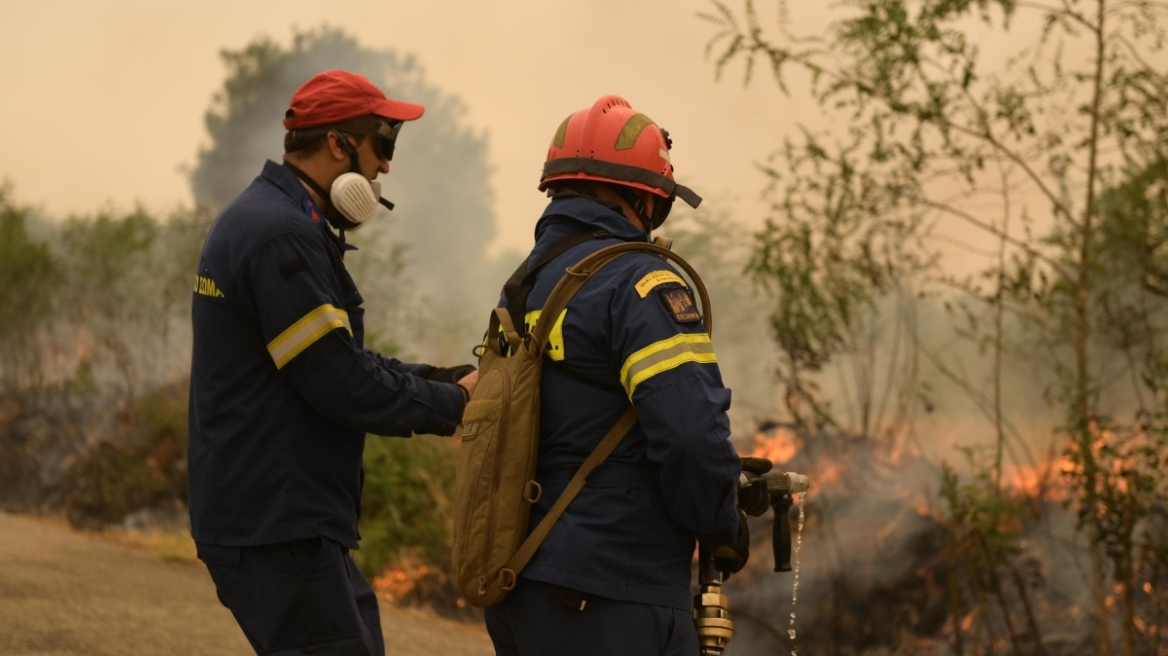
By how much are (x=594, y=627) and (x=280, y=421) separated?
3.50 ft

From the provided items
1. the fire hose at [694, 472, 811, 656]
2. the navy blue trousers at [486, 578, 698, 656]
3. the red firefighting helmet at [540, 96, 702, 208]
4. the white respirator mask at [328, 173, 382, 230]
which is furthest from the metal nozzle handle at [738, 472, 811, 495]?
the white respirator mask at [328, 173, 382, 230]

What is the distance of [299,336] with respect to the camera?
3.14 metres

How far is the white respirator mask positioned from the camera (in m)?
3.47

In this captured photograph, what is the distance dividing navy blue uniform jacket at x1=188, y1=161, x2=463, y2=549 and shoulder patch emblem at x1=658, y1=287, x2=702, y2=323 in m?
0.97

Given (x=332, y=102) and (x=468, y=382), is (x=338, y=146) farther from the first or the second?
(x=468, y=382)

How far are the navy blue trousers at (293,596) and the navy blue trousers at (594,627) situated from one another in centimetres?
62

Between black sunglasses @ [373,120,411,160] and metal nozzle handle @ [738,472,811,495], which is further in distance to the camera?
black sunglasses @ [373,120,411,160]

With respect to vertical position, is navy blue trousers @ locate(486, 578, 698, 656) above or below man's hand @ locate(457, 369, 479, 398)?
below

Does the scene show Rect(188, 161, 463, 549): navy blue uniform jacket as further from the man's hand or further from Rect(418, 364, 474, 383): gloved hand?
Rect(418, 364, 474, 383): gloved hand

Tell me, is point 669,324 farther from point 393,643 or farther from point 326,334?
point 393,643

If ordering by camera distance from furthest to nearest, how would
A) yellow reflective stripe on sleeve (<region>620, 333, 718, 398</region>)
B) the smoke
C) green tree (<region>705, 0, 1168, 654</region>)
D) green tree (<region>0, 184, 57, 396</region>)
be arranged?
the smoke
green tree (<region>0, 184, 57, 396</region>)
green tree (<region>705, 0, 1168, 654</region>)
yellow reflective stripe on sleeve (<region>620, 333, 718, 398</region>)

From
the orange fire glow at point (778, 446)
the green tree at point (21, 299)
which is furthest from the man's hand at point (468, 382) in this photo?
the green tree at point (21, 299)

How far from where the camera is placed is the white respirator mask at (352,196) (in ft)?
11.4

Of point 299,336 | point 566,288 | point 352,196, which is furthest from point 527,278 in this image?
point 352,196
